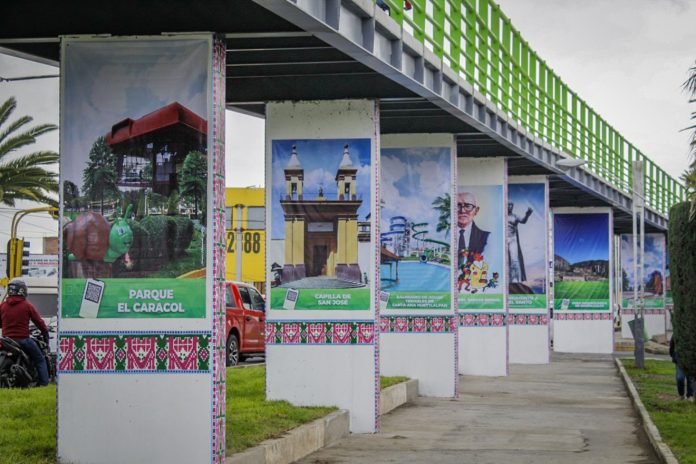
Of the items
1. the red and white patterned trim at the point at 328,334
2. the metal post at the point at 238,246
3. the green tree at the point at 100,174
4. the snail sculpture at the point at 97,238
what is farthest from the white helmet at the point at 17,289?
the metal post at the point at 238,246

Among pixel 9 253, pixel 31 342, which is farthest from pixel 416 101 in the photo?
pixel 9 253

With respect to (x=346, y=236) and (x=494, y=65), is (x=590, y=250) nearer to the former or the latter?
(x=494, y=65)

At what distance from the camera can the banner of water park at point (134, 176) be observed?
11461mm

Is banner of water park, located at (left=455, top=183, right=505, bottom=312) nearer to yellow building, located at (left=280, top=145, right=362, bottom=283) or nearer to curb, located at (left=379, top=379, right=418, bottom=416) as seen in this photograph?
curb, located at (left=379, top=379, right=418, bottom=416)

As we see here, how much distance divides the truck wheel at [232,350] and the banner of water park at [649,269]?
32.8m

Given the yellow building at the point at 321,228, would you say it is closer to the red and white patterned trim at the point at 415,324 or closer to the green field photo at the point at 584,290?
the red and white patterned trim at the point at 415,324

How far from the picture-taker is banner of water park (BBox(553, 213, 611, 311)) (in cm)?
4044

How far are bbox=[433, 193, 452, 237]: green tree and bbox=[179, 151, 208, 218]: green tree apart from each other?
36.0ft

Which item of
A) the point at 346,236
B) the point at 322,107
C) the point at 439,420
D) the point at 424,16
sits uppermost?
the point at 424,16

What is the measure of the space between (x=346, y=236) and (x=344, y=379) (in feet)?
6.04

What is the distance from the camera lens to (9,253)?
88.6ft

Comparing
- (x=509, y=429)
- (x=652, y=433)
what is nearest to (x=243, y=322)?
(x=509, y=429)

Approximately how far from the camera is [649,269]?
192 feet

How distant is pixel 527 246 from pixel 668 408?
12.9 m
